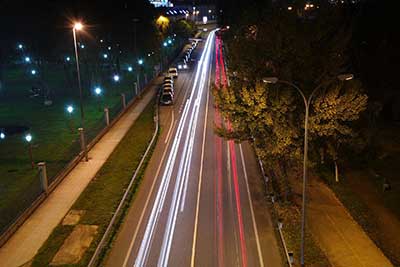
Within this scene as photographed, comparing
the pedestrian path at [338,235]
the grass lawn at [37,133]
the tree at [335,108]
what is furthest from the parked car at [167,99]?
the tree at [335,108]

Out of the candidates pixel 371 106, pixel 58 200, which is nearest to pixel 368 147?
pixel 371 106

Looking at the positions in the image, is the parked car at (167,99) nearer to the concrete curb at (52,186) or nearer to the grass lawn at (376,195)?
the concrete curb at (52,186)

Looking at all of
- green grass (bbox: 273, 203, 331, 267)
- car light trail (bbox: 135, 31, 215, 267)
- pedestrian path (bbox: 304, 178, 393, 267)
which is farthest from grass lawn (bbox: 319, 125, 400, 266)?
car light trail (bbox: 135, 31, 215, 267)


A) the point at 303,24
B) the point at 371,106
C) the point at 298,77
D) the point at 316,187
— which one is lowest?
the point at 316,187

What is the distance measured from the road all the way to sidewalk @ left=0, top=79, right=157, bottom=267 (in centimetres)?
356

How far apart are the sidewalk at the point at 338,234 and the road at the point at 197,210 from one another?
2.39m

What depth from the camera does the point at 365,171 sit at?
30094 mm

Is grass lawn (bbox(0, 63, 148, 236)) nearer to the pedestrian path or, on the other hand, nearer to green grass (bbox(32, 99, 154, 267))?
green grass (bbox(32, 99, 154, 267))

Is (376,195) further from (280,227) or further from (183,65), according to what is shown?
(183,65)

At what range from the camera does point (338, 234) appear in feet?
71.9

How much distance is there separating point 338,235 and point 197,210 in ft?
23.9

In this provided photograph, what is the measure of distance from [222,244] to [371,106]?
70.6 ft

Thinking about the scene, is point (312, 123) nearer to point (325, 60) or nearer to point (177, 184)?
point (325, 60)

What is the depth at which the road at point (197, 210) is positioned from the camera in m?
20.1
